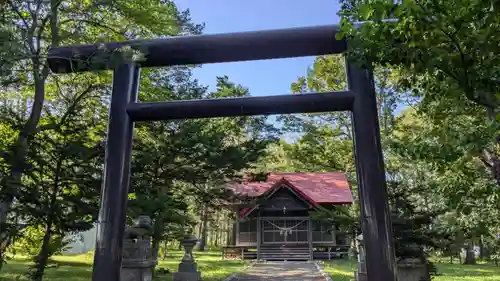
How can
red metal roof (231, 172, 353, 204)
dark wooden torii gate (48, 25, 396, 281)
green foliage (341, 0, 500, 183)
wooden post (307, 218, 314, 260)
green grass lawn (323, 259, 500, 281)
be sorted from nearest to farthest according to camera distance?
green foliage (341, 0, 500, 183) → dark wooden torii gate (48, 25, 396, 281) → green grass lawn (323, 259, 500, 281) → wooden post (307, 218, 314, 260) → red metal roof (231, 172, 353, 204)

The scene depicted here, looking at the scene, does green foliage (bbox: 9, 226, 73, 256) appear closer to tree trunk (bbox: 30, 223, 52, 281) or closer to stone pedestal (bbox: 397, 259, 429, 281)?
tree trunk (bbox: 30, 223, 52, 281)

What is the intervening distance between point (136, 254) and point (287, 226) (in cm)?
1380

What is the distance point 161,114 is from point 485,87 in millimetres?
3646

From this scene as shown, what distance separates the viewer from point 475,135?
287cm

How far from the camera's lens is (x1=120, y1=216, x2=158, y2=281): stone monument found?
715cm

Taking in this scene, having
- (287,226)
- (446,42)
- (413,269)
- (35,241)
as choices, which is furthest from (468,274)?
(446,42)

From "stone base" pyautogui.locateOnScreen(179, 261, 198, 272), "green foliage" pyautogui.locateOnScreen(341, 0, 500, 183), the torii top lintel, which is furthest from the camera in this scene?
"stone base" pyautogui.locateOnScreen(179, 261, 198, 272)

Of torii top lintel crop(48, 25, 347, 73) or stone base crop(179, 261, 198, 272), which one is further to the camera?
stone base crop(179, 261, 198, 272)

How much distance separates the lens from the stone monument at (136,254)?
281 inches

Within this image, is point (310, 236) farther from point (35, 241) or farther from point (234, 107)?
point (234, 107)

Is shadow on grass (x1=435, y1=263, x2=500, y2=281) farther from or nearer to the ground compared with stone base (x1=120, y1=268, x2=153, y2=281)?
nearer to the ground

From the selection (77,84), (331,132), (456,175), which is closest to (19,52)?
(456,175)

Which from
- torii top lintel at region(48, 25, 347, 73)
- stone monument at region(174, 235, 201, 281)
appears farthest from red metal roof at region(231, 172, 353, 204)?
torii top lintel at region(48, 25, 347, 73)

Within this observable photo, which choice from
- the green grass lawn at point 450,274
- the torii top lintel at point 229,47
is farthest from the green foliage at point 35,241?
the green grass lawn at point 450,274
